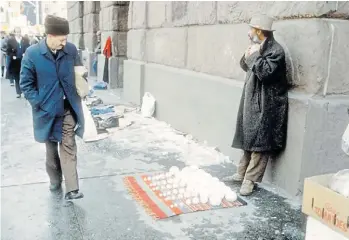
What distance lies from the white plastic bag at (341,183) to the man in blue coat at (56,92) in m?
2.25

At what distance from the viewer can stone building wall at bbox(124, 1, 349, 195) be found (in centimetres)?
370

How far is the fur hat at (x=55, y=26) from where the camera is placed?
11.8 ft

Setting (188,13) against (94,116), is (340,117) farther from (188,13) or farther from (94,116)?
(94,116)

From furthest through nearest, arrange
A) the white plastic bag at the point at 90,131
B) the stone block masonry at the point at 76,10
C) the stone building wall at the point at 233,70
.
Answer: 1. the stone block masonry at the point at 76,10
2. the white plastic bag at the point at 90,131
3. the stone building wall at the point at 233,70

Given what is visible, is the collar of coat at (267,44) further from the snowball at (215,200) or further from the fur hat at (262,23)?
the snowball at (215,200)

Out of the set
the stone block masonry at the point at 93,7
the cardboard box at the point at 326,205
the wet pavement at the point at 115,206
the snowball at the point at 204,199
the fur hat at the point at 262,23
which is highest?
the stone block masonry at the point at 93,7

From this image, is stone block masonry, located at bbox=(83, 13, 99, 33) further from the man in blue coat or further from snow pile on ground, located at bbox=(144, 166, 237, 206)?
the man in blue coat

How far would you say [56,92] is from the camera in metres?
3.70

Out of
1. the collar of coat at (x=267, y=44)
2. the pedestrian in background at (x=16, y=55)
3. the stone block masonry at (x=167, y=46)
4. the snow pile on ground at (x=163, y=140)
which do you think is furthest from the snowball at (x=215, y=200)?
the pedestrian in background at (x=16, y=55)

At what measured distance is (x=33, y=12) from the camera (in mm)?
44531

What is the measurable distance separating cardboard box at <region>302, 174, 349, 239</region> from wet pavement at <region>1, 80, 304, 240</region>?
84 centimetres

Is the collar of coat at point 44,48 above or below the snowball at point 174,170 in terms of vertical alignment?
above

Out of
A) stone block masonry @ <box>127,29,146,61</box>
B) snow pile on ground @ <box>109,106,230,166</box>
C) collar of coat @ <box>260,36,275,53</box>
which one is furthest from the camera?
stone block masonry @ <box>127,29,146,61</box>

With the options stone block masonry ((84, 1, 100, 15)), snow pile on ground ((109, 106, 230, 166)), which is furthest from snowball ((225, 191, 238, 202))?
stone block masonry ((84, 1, 100, 15))
